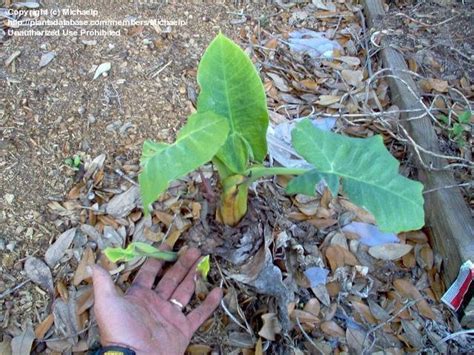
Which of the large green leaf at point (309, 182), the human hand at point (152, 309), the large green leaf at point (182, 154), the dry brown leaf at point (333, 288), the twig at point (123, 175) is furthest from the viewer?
the twig at point (123, 175)

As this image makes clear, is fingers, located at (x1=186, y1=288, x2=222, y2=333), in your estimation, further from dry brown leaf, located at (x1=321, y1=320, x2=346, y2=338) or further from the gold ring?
dry brown leaf, located at (x1=321, y1=320, x2=346, y2=338)

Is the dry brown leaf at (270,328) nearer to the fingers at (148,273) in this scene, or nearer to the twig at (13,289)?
the fingers at (148,273)

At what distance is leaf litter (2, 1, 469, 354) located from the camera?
3.95 feet

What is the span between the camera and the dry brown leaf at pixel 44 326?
1.20 meters

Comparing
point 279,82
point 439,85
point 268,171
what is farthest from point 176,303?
point 439,85

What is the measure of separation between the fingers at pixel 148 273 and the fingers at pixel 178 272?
0.02 metres

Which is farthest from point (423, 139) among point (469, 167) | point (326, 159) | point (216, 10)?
point (216, 10)

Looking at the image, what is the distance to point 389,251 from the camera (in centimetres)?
133

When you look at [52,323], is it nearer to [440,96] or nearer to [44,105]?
[44,105]

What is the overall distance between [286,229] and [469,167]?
20.2 inches

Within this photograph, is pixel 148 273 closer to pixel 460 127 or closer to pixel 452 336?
pixel 452 336

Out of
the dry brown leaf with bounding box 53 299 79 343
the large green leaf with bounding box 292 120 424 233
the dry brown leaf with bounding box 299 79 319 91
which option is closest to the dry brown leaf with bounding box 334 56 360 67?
the dry brown leaf with bounding box 299 79 319 91

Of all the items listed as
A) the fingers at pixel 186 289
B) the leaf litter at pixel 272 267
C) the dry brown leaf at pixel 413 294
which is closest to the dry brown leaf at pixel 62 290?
the leaf litter at pixel 272 267

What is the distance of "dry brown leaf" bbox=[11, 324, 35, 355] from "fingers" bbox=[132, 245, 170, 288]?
0.82 feet
